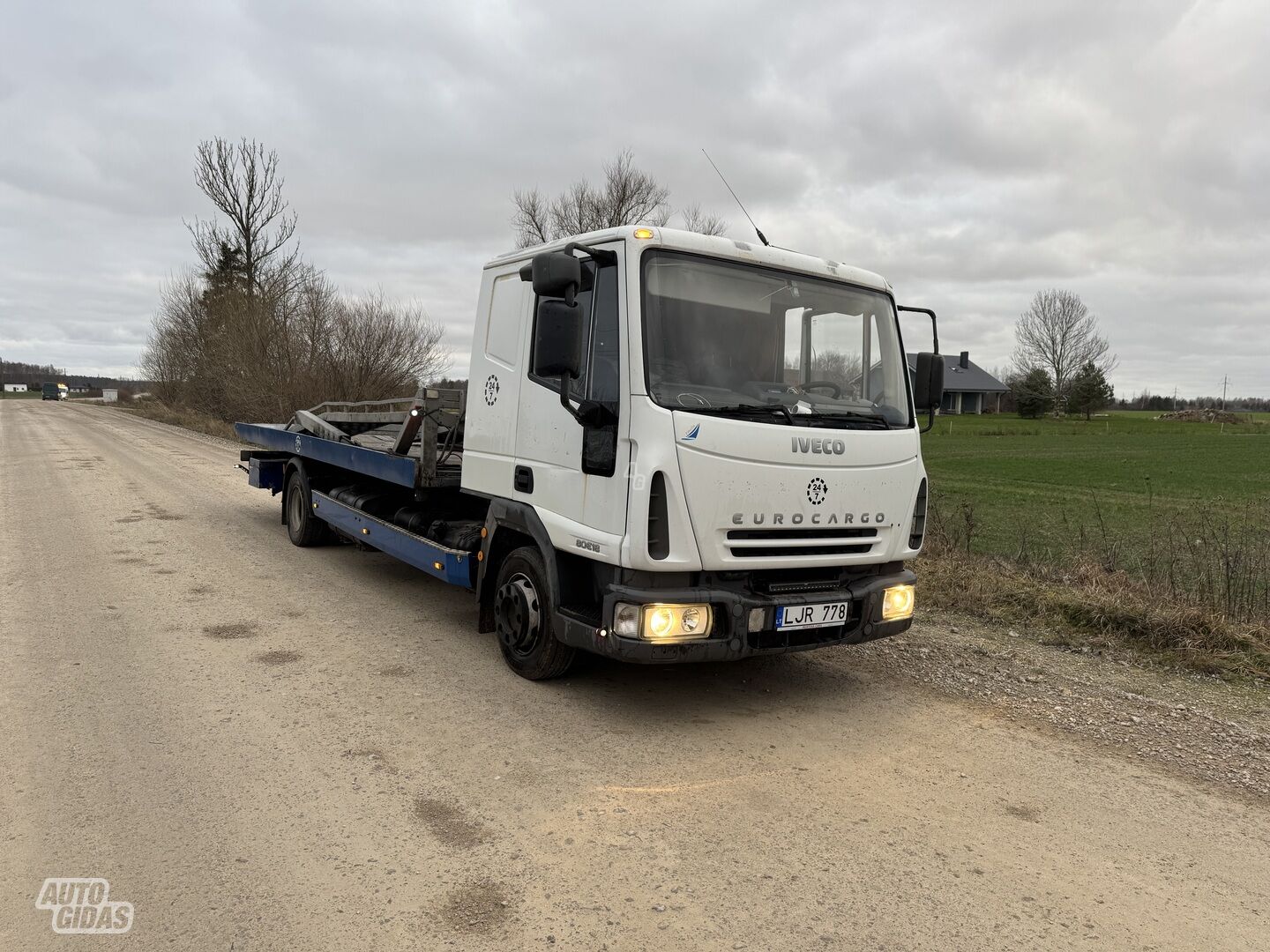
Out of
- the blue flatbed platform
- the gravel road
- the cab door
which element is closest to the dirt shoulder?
the gravel road

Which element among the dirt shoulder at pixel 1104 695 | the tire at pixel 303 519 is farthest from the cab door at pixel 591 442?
the tire at pixel 303 519

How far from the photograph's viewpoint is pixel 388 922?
2.64 meters

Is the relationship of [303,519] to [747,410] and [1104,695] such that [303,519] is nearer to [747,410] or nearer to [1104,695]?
[747,410]

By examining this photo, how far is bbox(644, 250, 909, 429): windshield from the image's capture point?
419 cm

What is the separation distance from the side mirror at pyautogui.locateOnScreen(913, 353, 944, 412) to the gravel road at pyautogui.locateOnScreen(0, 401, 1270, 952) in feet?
5.69

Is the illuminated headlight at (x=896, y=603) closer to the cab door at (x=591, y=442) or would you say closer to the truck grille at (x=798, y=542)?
the truck grille at (x=798, y=542)

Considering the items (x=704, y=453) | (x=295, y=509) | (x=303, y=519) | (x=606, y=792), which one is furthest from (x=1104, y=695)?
(x=295, y=509)

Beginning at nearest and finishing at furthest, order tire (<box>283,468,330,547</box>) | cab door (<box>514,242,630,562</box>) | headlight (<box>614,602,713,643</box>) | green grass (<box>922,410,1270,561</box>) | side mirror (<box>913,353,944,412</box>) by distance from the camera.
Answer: headlight (<box>614,602,713,643</box>)
cab door (<box>514,242,630,562</box>)
side mirror (<box>913,353,944,412</box>)
tire (<box>283,468,330,547</box>)
green grass (<box>922,410,1270,561</box>)

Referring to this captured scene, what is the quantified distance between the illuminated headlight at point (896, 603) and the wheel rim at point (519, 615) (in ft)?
6.36

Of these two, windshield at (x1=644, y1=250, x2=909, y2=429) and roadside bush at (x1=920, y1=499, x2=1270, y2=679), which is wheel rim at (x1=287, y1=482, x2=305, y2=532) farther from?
roadside bush at (x1=920, y1=499, x2=1270, y2=679)

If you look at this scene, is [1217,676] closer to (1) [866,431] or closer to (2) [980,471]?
(1) [866,431]

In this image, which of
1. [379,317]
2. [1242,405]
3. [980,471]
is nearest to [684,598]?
[980,471]

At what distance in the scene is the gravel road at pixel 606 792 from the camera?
8.95 feet

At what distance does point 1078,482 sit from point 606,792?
68.7ft
